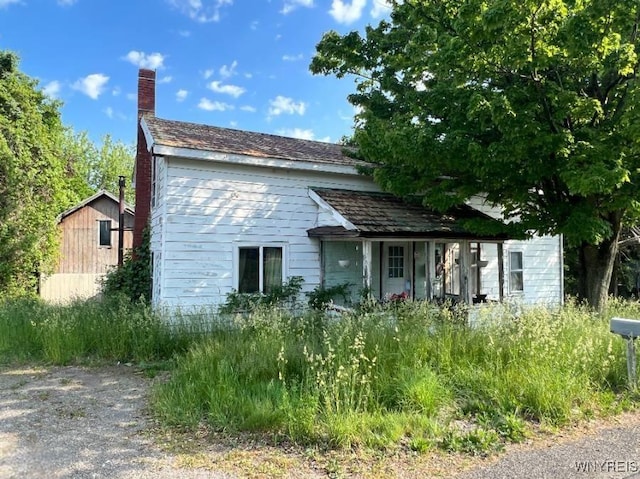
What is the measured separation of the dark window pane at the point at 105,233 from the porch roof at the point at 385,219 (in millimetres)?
20861

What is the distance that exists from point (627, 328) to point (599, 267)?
18.8 feet

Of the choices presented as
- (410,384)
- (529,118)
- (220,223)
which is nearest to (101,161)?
(220,223)

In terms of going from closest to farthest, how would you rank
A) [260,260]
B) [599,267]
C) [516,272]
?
[599,267], [260,260], [516,272]

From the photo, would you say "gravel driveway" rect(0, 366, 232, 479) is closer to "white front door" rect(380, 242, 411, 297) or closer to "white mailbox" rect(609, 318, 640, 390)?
"white mailbox" rect(609, 318, 640, 390)

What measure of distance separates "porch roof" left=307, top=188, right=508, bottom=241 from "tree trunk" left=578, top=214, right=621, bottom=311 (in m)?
2.04

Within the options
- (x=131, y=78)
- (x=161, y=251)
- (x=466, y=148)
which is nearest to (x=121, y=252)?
(x=131, y=78)

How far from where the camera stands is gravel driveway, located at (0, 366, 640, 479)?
385cm

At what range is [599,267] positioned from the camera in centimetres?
1064

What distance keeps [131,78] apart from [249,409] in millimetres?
13269

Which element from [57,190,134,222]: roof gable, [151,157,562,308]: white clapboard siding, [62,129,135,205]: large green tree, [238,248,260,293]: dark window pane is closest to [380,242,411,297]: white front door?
[151,157,562,308]: white clapboard siding

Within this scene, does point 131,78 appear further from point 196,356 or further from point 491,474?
point 491,474

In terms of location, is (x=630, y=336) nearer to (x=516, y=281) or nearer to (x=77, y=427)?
(x=77, y=427)

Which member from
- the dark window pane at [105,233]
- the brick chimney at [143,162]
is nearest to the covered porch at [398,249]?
the brick chimney at [143,162]

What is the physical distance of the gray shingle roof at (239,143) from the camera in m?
10.5
